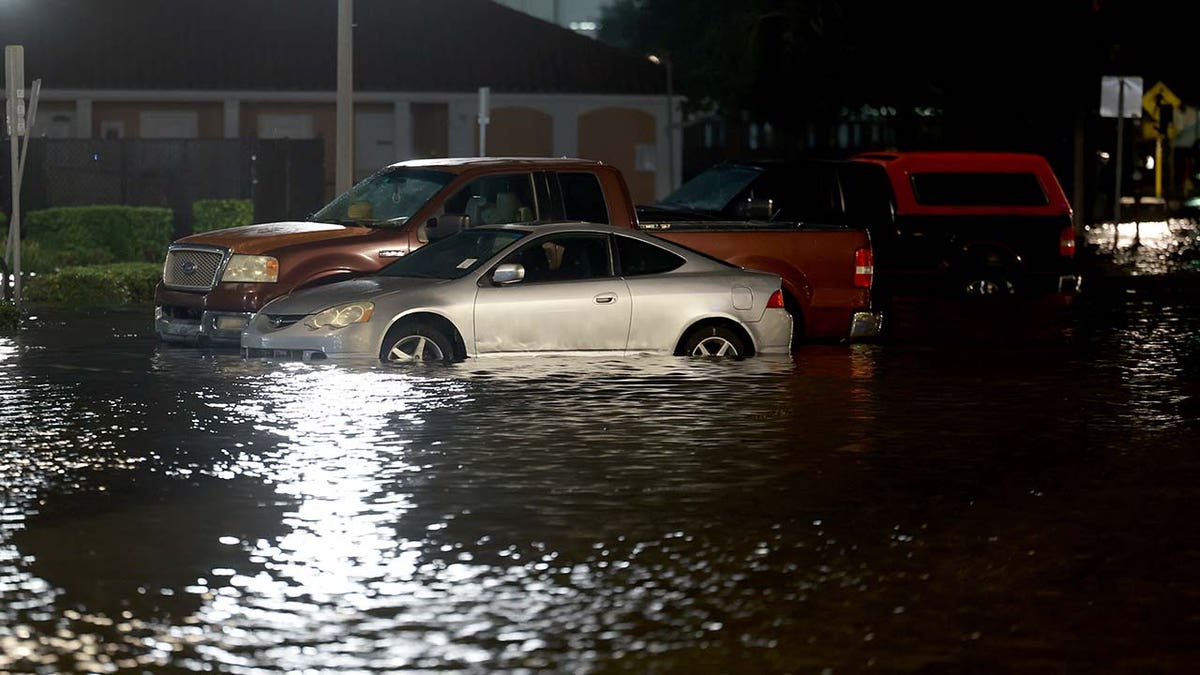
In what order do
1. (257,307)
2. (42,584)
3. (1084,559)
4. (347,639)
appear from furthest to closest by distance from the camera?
(257,307), (1084,559), (42,584), (347,639)

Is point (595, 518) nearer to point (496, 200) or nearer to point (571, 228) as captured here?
point (571, 228)

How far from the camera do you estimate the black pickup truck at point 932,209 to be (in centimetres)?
2534

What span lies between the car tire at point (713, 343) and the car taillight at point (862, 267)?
2.20 meters

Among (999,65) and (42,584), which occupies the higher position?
(999,65)

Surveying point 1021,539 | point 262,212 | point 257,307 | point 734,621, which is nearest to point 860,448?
point 1021,539

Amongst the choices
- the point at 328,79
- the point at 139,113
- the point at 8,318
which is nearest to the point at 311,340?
the point at 8,318

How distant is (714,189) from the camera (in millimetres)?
25859

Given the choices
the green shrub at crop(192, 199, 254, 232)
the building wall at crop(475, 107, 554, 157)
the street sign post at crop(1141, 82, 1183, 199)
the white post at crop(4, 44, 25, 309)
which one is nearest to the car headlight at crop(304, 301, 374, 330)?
the white post at crop(4, 44, 25, 309)

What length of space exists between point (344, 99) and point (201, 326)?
8954 millimetres

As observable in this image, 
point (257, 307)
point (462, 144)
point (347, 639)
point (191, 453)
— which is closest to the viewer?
point (347, 639)

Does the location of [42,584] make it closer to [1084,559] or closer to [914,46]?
[1084,559]

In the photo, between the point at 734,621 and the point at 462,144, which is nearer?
the point at 734,621

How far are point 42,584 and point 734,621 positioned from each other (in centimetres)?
274

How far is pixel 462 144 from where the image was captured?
5047 cm
